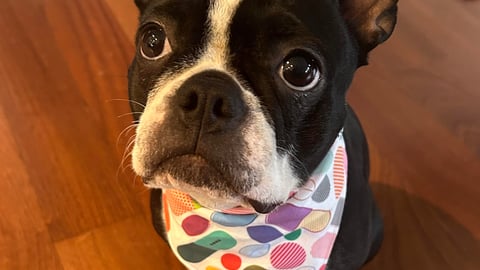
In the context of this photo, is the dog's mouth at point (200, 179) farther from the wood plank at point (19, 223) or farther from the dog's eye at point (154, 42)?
the wood plank at point (19, 223)

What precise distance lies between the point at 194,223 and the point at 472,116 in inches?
37.9

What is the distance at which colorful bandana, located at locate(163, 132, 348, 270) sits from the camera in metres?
1.23

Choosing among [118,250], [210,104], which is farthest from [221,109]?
[118,250]

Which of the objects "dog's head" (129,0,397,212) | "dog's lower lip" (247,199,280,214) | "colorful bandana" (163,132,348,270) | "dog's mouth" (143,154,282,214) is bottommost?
"colorful bandana" (163,132,348,270)

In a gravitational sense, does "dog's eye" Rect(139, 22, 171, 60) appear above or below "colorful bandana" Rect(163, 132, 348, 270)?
above

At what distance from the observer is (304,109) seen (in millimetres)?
1061

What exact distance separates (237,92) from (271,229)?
0.35 meters

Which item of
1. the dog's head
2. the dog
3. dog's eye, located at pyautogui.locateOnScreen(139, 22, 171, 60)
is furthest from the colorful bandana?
dog's eye, located at pyautogui.locateOnScreen(139, 22, 171, 60)

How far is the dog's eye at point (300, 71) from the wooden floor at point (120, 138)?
714mm

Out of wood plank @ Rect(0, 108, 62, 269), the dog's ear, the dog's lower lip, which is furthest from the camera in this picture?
wood plank @ Rect(0, 108, 62, 269)

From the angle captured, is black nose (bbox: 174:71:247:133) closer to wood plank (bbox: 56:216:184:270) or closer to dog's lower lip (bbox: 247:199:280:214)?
dog's lower lip (bbox: 247:199:280:214)

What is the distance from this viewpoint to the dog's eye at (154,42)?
1.08 m

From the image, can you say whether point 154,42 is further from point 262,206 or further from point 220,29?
point 262,206

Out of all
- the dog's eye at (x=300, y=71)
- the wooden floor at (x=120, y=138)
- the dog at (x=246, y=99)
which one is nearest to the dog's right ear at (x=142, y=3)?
the dog at (x=246, y=99)
